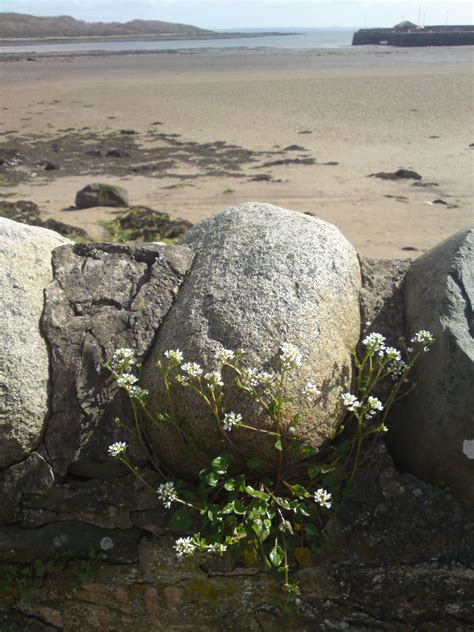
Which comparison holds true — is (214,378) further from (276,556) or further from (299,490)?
(276,556)

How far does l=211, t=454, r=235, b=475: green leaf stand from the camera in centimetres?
309

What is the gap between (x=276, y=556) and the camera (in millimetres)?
3010

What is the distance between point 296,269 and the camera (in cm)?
349

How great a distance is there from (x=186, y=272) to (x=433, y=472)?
1.64 meters

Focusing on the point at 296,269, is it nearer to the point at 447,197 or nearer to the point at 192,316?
the point at 192,316

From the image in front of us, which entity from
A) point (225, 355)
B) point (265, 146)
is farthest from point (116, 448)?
point (265, 146)

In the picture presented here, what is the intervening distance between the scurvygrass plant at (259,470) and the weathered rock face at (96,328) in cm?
16

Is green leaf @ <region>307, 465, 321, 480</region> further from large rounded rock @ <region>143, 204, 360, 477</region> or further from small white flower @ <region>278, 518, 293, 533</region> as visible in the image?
small white flower @ <region>278, 518, 293, 533</region>

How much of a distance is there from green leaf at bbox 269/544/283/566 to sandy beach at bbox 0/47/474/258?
6749 mm

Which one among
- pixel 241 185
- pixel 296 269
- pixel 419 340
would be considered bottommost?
pixel 241 185

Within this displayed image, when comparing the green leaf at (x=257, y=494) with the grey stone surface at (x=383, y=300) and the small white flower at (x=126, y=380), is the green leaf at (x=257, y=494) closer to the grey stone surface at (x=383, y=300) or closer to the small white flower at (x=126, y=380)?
the small white flower at (x=126, y=380)

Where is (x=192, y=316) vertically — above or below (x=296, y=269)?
below

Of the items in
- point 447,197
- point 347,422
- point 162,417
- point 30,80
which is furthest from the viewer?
point 30,80

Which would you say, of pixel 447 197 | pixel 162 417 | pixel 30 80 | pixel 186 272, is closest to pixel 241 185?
pixel 447 197
